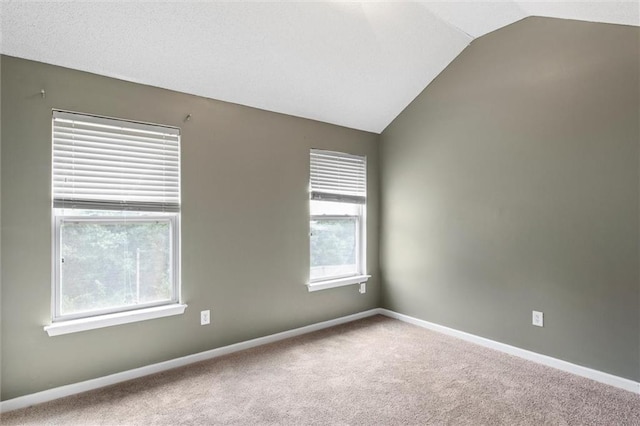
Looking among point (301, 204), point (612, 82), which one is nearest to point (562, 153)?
point (612, 82)

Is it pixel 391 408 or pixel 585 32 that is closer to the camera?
pixel 391 408

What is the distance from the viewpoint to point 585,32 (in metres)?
2.73

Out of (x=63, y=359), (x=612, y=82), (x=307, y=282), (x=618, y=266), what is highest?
(x=612, y=82)

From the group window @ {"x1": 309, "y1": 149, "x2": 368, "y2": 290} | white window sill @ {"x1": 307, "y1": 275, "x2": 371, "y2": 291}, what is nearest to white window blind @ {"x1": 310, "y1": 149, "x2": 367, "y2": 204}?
window @ {"x1": 309, "y1": 149, "x2": 368, "y2": 290}

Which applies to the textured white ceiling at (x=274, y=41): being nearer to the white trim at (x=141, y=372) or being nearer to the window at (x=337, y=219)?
the window at (x=337, y=219)

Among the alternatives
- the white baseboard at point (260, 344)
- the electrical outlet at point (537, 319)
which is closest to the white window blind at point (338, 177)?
the white baseboard at point (260, 344)

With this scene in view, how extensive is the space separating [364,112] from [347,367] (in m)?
2.49

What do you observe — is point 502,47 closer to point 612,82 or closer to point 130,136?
point 612,82

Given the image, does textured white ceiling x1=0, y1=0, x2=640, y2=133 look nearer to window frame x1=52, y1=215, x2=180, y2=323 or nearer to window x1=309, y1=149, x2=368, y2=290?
window x1=309, y1=149, x2=368, y2=290

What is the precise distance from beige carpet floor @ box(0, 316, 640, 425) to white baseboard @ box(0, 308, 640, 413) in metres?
0.06

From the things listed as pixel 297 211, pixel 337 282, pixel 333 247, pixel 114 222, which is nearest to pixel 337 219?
pixel 333 247

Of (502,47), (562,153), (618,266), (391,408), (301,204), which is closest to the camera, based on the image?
(391,408)

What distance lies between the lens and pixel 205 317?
3053 mm

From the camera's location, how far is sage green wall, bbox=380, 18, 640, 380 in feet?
8.48
